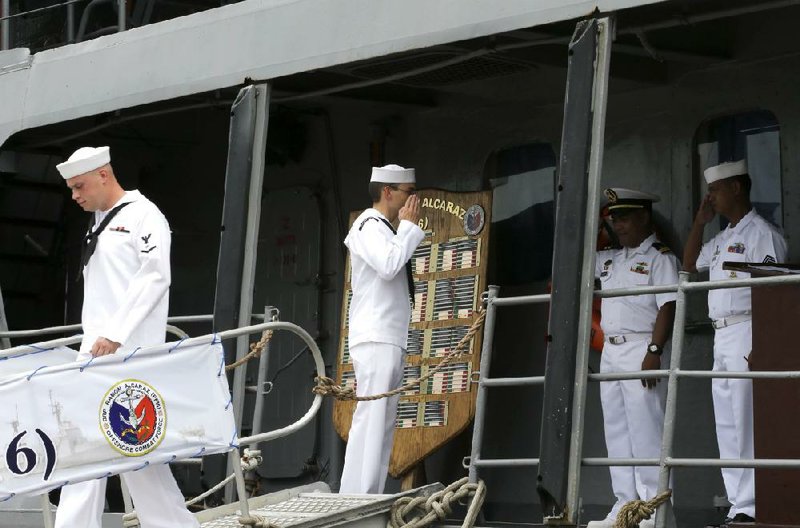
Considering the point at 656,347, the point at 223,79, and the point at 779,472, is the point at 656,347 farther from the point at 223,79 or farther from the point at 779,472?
the point at 223,79

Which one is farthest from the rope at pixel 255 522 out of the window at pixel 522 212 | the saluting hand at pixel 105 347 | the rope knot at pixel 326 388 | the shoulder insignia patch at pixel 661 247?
the window at pixel 522 212

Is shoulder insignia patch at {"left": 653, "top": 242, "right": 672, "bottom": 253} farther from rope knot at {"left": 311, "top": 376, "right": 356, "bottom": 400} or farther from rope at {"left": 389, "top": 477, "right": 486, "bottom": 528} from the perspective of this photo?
rope knot at {"left": 311, "top": 376, "right": 356, "bottom": 400}

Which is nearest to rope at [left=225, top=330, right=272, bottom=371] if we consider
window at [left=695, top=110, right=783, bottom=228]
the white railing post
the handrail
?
the handrail

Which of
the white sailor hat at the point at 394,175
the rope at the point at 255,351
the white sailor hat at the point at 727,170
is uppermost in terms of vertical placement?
the white sailor hat at the point at 727,170

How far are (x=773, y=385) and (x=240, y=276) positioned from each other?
3199mm

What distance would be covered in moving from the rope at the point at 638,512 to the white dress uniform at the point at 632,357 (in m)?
1.61

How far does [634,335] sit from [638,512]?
2.10 meters

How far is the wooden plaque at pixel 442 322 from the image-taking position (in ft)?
31.9

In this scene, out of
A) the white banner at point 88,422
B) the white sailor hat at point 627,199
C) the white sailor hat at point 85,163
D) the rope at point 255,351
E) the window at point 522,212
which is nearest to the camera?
the white banner at point 88,422

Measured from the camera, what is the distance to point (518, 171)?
10.2 metres

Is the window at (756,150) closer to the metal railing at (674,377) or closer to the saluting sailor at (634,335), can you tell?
the saluting sailor at (634,335)

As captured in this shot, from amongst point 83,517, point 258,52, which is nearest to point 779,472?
point 83,517

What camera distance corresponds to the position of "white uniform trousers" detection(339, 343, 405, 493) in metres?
8.37

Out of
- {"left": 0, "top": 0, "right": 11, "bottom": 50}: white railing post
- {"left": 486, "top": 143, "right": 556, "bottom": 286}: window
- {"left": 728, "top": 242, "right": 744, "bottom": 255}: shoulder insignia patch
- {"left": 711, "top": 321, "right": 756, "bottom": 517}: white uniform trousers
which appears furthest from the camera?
{"left": 0, "top": 0, "right": 11, "bottom": 50}: white railing post
